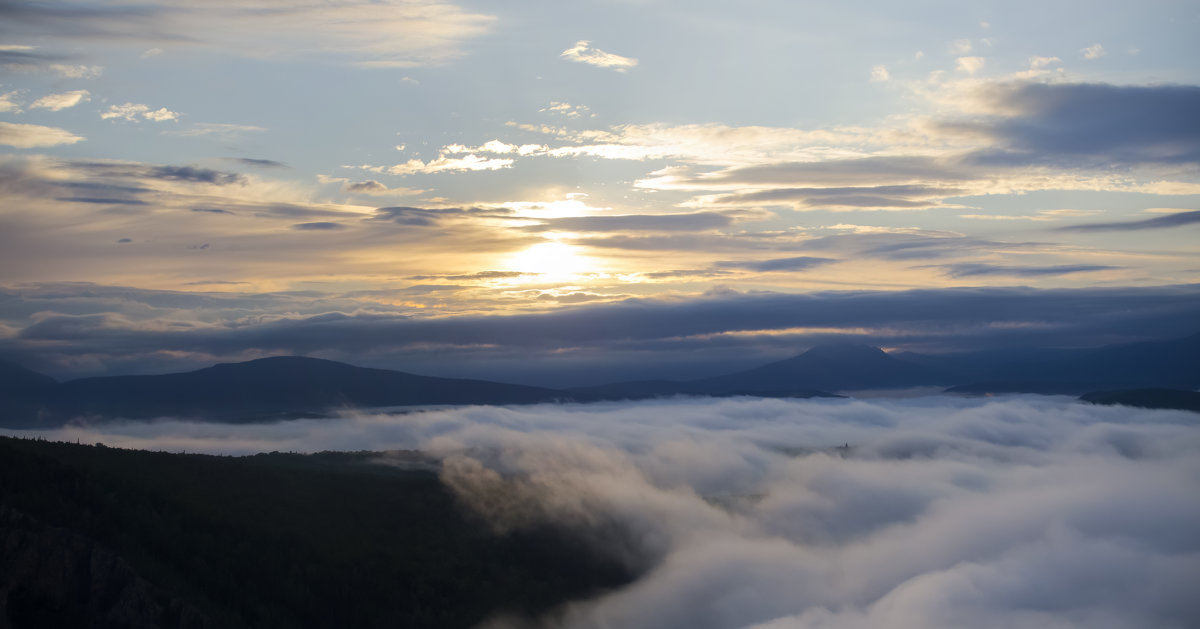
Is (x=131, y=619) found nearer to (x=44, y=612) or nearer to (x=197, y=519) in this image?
(x=44, y=612)

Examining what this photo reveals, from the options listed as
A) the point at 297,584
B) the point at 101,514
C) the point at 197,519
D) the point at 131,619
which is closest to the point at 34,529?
the point at 101,514

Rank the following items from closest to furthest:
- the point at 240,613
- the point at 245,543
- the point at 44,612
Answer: the point at 44,612, the point at 240,613, the point at 245,543

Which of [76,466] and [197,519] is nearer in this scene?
[76,466]

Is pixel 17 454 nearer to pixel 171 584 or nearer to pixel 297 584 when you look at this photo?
pixel 171 584

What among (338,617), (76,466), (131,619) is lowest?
(338,617)

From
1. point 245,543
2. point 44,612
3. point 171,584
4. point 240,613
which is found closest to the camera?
point 44,612

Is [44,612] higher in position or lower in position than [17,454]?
lower

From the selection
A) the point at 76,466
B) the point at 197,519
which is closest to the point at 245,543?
the point at 197,519
